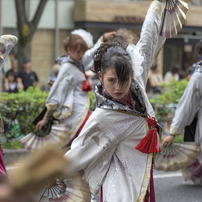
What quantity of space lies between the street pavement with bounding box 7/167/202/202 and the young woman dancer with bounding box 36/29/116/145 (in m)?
0.91

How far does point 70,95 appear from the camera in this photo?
16.1 ft

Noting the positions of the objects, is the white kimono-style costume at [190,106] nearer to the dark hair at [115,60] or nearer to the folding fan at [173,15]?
the folding fan at [173,15]

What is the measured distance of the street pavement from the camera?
4.52 meters

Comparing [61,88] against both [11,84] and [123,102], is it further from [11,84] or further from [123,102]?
[11,84]

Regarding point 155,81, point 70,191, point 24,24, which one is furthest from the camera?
point 155,81

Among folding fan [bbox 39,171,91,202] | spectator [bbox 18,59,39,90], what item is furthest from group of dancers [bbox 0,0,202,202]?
spectator [bbox 18,59,39,90]

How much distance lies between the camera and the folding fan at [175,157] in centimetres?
429

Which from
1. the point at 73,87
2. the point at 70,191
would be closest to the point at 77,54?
the point at 73,87

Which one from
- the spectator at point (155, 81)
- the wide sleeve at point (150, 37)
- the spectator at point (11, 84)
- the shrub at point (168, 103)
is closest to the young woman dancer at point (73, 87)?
the wide sleeve at point (150, 37)

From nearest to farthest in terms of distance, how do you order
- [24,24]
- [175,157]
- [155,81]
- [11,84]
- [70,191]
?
[70,191] < [175,157] < [11,84] < [24,24] < [155,81]

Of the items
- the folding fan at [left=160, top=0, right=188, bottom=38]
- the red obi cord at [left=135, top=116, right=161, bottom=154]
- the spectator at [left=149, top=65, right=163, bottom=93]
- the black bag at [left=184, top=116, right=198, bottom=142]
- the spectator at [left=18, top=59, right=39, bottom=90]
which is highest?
the folding fan at [left=160, top=0, right=188, bottom=38]

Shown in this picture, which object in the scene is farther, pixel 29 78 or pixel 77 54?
pixel 29 78

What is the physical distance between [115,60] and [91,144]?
594 mm

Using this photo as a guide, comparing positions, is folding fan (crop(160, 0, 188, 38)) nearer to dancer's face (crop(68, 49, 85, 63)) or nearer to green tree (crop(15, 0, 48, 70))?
dancer's face (crop(68, 49, 85, 63))
